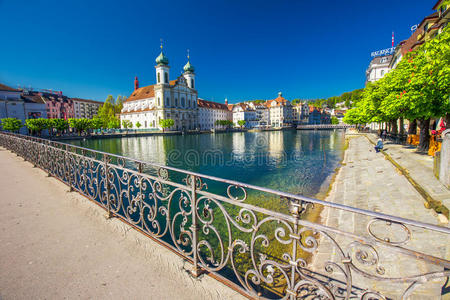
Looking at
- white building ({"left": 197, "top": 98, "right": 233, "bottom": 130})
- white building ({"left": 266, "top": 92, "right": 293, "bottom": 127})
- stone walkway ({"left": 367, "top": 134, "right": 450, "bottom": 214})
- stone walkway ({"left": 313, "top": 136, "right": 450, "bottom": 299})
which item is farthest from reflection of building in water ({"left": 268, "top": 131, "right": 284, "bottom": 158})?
white building ({"left": 266, "top": 92, "right": 293, "bottom": 127})

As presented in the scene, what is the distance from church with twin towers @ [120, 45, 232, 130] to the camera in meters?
76.3

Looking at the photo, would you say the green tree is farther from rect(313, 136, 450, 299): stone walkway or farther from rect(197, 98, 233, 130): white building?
→ rect(197, 98, 233, 130): white building

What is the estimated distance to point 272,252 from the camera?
18.8 ft

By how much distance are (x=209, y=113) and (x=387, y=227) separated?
101m

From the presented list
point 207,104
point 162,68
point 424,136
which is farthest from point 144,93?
point 424,136

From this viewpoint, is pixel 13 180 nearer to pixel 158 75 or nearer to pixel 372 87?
pixel 372 87

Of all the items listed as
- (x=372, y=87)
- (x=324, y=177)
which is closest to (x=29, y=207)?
(x=324, y=177)

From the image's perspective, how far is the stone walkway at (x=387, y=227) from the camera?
11.9ft

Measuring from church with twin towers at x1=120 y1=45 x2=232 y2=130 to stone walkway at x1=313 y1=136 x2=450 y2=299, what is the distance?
72.4 m

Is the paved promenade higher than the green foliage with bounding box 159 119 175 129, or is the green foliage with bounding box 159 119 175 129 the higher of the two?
the green foliage with bounding box 159 119 175 129

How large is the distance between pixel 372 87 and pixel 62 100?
375 ft

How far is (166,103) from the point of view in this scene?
7675cm

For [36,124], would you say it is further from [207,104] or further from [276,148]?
[207,104]

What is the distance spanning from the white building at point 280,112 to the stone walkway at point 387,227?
101 m
